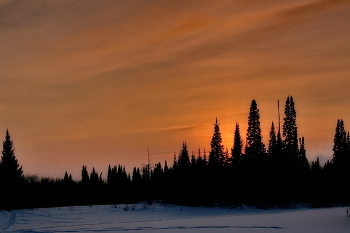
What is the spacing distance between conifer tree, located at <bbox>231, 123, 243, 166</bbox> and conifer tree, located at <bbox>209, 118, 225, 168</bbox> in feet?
9.00

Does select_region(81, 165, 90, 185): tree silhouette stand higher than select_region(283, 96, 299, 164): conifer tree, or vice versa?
select_region(283, 96, 299, 164): conifer tree

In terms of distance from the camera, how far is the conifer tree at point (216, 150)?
229 ft

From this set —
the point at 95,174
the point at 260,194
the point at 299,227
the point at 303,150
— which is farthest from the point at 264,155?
the point at 95,174

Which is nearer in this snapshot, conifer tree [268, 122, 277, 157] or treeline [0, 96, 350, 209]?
treeline [0, 96, 350, 209]

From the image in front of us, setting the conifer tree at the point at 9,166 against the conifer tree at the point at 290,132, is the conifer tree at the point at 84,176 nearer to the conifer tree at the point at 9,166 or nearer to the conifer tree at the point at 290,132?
the conifer tree at the point at 9,166

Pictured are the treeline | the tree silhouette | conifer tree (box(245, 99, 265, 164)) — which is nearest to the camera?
the treeline

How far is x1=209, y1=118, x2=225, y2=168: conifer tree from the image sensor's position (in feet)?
229

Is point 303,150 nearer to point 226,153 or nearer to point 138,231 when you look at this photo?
point 226,153

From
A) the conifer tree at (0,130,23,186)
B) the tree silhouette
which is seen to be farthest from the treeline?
the tree silhouette

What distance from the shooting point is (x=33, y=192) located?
8881 centimetres

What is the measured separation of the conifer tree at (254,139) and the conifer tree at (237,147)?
184 cm

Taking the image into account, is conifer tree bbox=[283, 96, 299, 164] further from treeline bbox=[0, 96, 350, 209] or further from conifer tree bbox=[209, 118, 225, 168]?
conifer tree bbox=[209, 118, 225, 168]

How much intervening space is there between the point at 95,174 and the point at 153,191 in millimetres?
44626

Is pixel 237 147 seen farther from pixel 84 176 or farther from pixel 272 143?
pixel 84 176
